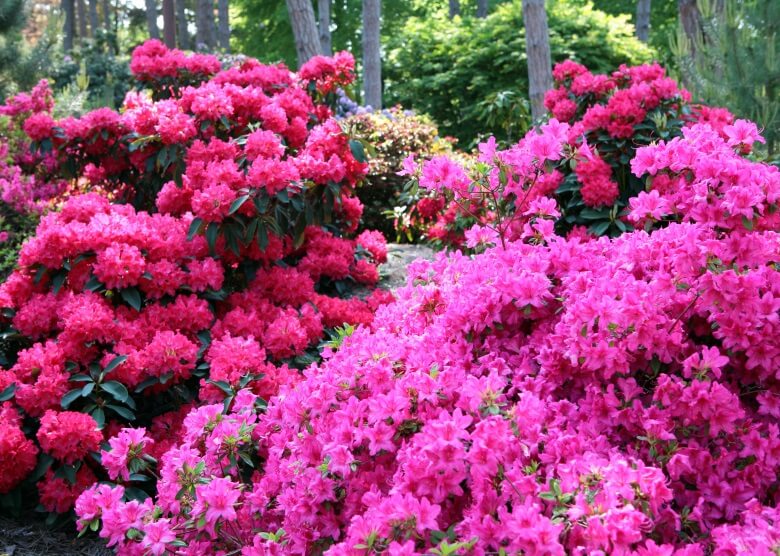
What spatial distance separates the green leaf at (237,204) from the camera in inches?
128

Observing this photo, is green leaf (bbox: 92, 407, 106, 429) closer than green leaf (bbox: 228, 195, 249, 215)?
Yes

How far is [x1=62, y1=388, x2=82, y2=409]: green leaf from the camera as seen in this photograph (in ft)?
9.07

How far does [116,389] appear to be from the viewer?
2830 millimetres

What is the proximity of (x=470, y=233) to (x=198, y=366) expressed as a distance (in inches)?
52.2

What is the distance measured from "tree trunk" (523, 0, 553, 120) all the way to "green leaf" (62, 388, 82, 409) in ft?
16.4

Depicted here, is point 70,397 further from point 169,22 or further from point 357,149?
point 169,22

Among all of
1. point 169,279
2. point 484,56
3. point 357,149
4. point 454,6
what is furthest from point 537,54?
point 454,6

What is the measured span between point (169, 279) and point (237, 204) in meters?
0.44

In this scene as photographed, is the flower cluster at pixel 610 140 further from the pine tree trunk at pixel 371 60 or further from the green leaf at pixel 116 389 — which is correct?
the pine tree trunk at pixel 371 60

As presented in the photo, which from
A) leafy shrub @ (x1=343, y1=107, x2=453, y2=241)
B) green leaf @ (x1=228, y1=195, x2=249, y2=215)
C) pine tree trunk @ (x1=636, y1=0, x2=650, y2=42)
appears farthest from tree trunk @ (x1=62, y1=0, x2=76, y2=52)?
green leaf @ (x1=228, y1=195, x2=249, y2=215)

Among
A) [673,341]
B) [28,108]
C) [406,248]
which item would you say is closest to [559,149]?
[673,341]

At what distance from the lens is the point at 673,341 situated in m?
1.60

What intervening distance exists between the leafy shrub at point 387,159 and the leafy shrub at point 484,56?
214 inches

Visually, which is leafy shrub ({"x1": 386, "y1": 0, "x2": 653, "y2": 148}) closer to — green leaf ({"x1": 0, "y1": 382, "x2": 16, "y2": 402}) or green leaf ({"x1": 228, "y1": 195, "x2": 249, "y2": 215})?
green leaf ({"x1": 228, "y1": 195, "x2": 249, "y2": 215})
